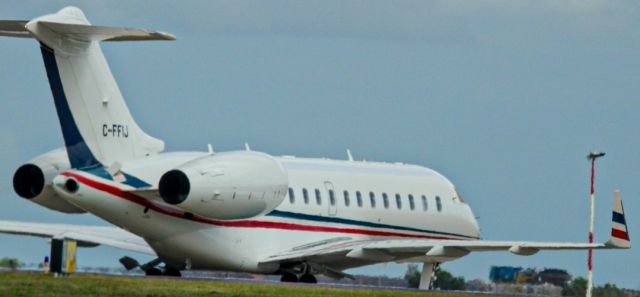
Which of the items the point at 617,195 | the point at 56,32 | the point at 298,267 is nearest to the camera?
the point at 56,32

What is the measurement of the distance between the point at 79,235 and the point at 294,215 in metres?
6.26

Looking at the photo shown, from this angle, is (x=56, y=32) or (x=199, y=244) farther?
(x=199, y=244)

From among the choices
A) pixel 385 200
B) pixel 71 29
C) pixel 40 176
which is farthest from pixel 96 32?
pixel 385 200

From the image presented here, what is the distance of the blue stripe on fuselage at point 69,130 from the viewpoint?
46.6m

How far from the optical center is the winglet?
4881 centimetres

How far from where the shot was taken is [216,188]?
4709cm

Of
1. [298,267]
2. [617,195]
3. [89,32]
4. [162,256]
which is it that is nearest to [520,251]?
[617,195]

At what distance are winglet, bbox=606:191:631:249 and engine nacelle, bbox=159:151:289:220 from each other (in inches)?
350

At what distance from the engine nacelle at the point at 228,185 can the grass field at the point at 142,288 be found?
2.02 metres

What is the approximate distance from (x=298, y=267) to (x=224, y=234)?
3.17m

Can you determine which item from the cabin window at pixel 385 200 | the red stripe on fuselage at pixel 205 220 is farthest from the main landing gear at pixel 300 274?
the cabin window at pixel 385 200

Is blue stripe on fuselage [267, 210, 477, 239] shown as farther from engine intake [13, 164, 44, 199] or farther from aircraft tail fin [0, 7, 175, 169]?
engine intake [13, 164, 44, 199]

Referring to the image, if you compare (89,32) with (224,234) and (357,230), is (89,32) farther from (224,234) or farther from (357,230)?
(357,230)

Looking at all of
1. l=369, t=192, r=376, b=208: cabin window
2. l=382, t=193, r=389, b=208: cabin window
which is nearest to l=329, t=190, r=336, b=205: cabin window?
l=369, t=192, r=376, b=208: cabin window
